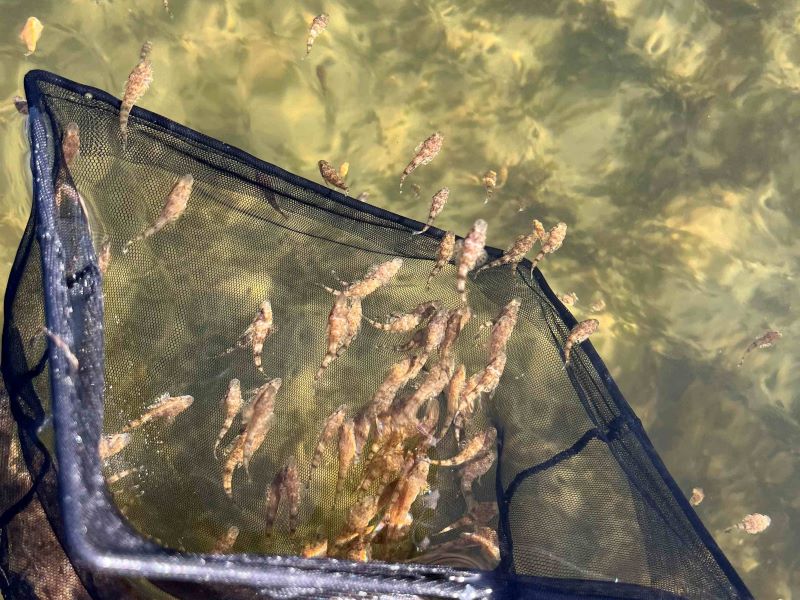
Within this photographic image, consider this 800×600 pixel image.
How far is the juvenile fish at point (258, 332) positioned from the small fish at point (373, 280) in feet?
1.55

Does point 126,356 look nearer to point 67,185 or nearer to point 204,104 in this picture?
point 67,185

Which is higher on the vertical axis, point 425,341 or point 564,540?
point 425,341

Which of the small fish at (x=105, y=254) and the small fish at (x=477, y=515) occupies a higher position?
the small fish at (x=105, y=254)

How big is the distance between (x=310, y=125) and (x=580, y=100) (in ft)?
8.73

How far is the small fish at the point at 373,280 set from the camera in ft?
13.2

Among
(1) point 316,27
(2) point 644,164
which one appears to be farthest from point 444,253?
(2) point 644,164

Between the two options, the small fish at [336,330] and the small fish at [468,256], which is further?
the small fish at [468,256]

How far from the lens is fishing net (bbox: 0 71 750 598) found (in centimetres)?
285

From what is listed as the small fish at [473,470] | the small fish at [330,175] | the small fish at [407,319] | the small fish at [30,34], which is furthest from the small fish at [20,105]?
the small fish at [473,470]

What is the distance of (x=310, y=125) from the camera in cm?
562

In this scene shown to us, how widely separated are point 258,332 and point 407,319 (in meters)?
1.01

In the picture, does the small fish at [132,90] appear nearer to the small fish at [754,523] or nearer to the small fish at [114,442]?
the small fish at [114,442]

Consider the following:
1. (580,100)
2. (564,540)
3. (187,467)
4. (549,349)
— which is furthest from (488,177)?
(187,467)

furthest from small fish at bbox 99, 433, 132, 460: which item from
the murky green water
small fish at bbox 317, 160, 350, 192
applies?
the murky green water
